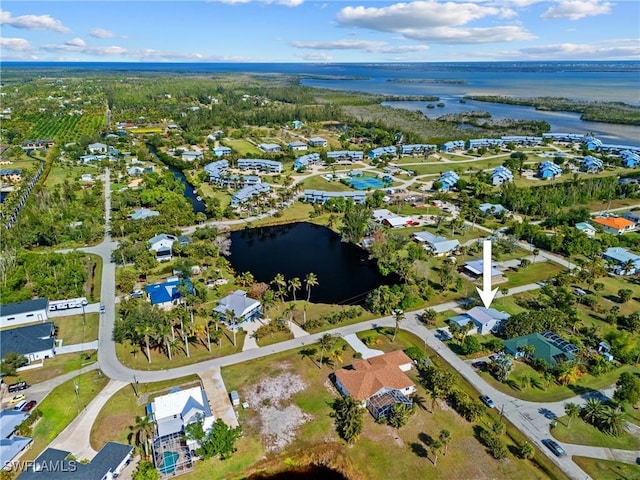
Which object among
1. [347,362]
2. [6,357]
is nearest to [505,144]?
[347,362]

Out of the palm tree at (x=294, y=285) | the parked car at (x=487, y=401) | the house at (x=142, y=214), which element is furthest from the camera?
the house at (x=142, y=214)

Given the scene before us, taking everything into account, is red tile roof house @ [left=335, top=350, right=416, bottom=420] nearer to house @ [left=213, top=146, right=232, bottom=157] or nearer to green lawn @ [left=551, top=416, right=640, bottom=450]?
green lawn @ [left=551, top=416, right=640, bottom=450]

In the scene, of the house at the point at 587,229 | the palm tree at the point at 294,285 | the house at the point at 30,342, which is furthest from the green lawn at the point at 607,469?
the house at the point at 30,342

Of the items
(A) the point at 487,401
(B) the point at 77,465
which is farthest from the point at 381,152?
(B) the point at 77,465

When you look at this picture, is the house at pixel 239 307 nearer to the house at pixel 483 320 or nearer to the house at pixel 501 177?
the house at pixel 483 320

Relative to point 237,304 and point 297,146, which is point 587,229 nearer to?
point 237,304

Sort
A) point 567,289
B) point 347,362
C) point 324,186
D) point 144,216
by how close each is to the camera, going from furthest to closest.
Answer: point 324,186 < point 144,216 < point 567,289 < point 347,362

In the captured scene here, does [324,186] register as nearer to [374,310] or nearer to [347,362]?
[374,310]

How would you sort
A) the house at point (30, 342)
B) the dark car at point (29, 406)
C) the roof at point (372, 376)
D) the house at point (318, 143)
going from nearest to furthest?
the dark car at point (29, 406) < the roof at point (372, 376) < the house at point (30, 342) < the house at point (318, 143)
